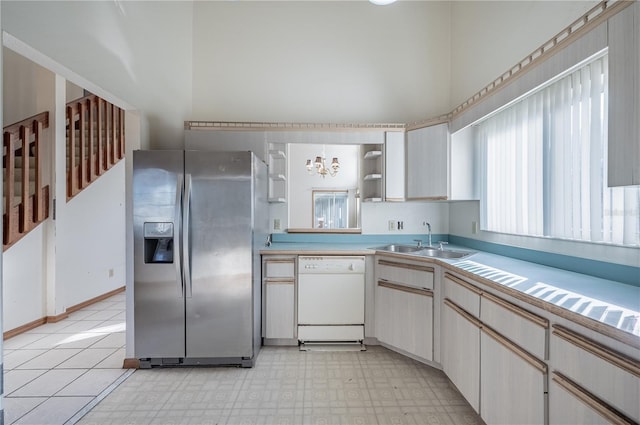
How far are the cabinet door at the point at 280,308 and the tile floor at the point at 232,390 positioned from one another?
0.17 m

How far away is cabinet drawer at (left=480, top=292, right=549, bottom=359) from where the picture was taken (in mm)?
1288

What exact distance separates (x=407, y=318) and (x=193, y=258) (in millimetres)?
1827

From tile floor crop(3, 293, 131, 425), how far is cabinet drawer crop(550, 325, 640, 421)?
2668mm

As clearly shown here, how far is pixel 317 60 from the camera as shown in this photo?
342cm

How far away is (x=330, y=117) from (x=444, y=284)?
215 cm

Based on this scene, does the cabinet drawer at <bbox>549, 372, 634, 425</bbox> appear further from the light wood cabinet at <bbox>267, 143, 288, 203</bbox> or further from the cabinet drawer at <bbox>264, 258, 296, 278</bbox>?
the light wood cabinet at <bbox>267, 143, 288, 203</bbox>

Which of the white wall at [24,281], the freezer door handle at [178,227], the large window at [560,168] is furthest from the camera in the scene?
the white wall at [24,281]

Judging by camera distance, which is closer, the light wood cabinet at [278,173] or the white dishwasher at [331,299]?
the white dishwasher at [331,299]

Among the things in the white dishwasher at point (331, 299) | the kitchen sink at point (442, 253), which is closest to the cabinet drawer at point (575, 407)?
the kitchen sink at point (442, 253)

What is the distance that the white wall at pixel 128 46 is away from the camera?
1686 mm

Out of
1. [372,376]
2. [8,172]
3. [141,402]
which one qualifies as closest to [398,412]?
[372,376]

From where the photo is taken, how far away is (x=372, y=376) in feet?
7.79

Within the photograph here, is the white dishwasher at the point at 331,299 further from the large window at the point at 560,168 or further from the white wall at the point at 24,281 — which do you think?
the white wall at the point at 24,281

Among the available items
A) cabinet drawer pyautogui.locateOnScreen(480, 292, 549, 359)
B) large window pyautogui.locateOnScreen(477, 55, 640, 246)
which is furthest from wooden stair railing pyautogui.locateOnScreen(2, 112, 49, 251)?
large window pyautogui.locateOnScreen(477, 55, 640, 246)
